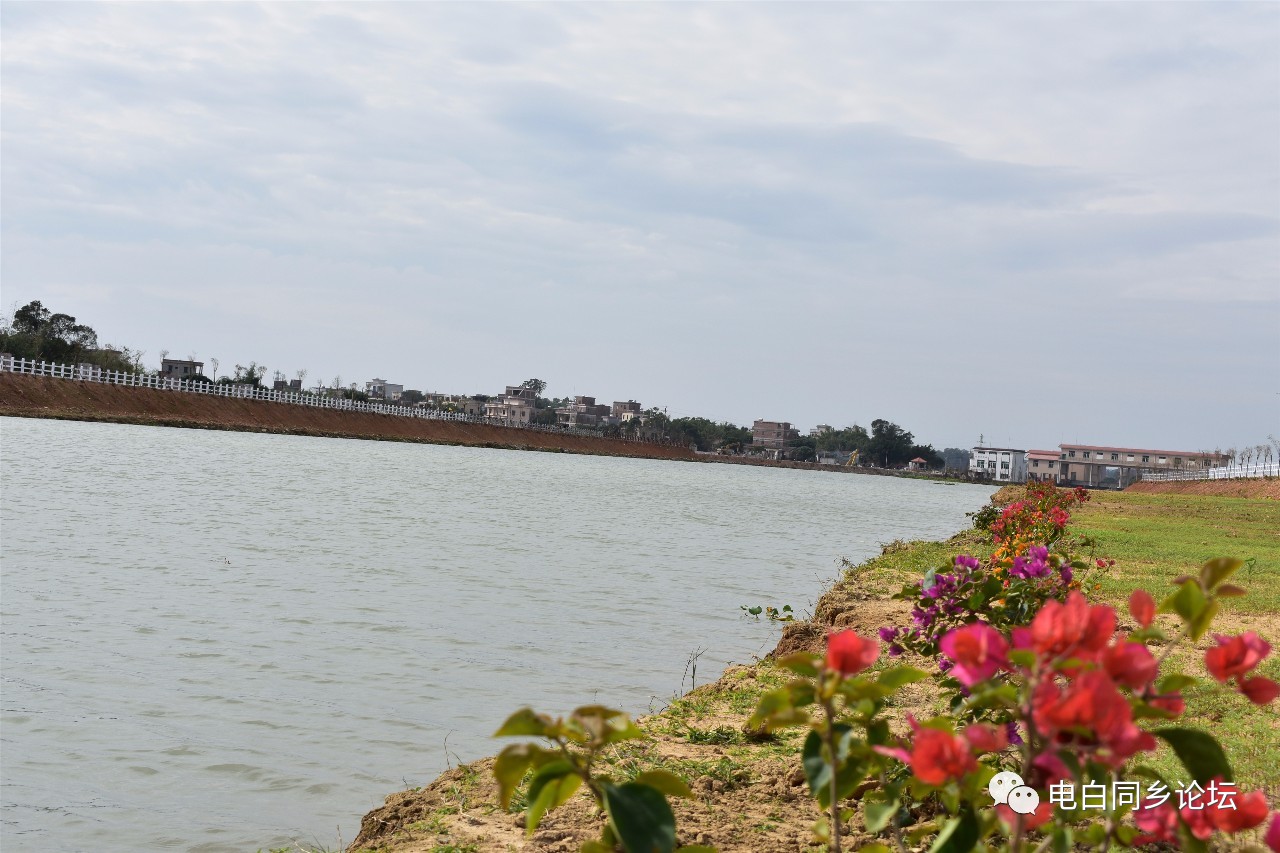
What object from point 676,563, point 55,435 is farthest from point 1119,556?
point 55,435

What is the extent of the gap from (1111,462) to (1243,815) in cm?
14163

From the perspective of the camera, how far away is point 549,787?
1.68 metres

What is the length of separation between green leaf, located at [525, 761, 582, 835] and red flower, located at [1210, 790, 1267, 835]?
1042 millimetres

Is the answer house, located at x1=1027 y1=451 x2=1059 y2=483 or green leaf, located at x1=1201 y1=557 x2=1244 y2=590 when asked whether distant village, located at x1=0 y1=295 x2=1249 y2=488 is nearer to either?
house, located at x1=1027 y1=451 x2=1059 y2=483

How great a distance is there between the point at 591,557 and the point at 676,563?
1450 millimetres

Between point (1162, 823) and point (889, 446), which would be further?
point (889, 446)

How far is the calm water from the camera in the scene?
551 centimetres

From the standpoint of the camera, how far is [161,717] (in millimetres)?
6605

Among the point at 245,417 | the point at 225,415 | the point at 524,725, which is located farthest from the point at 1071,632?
the point at 245,417

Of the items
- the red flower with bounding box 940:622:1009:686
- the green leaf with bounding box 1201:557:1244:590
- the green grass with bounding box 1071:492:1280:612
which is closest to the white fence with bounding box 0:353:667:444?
the green grass with bounding box 1071:492:1280:612

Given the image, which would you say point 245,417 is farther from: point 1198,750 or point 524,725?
point 1198,750

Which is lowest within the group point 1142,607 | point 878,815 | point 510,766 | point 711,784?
point 711,784

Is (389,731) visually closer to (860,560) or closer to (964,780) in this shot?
(964,780)

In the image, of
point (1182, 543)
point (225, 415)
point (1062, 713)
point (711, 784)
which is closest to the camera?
point (1062, 713)
